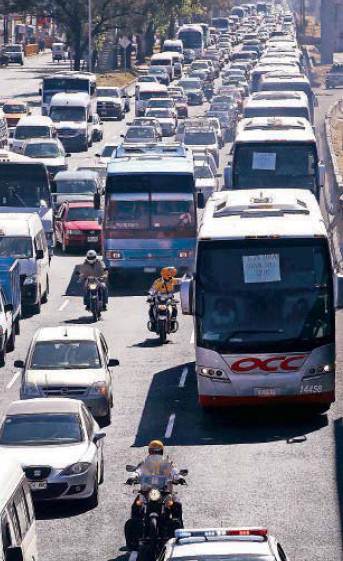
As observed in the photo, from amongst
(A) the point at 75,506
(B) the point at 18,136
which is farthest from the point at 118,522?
(B) the point at 18,136

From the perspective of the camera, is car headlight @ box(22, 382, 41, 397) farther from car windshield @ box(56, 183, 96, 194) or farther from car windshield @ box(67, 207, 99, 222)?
car windshield @ box(56, 183, 96, 194)

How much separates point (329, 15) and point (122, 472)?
483 ft

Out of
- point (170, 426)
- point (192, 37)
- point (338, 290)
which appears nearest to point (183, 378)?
point (170, 426)

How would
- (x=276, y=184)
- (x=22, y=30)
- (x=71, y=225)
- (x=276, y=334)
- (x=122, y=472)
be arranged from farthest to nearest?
(x=22, y=30)
(x=71, y=225)
(x=276, y=184)
(x=276, y=334)
(x=122, y=472)

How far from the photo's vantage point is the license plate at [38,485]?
22.4 metres

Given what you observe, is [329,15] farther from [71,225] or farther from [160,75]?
[71,225]

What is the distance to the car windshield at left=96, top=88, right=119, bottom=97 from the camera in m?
98.2

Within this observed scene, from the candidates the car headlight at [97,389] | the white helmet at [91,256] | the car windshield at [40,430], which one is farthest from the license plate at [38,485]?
the white helmet at [91,256]

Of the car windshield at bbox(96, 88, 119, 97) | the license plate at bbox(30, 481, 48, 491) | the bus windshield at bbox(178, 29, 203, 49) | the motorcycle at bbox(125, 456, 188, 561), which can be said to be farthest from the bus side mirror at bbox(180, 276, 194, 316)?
the bus windshield at bbox(178, 29, 203, 49)

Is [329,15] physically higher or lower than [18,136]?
lower

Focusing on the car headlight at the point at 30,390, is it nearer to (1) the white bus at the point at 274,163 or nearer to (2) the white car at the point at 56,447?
(2) the white car at the point at 56,447

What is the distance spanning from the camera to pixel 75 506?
2312 centimetres

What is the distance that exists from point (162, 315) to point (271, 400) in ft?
29.5

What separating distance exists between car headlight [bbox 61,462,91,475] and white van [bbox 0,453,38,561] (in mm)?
5362
